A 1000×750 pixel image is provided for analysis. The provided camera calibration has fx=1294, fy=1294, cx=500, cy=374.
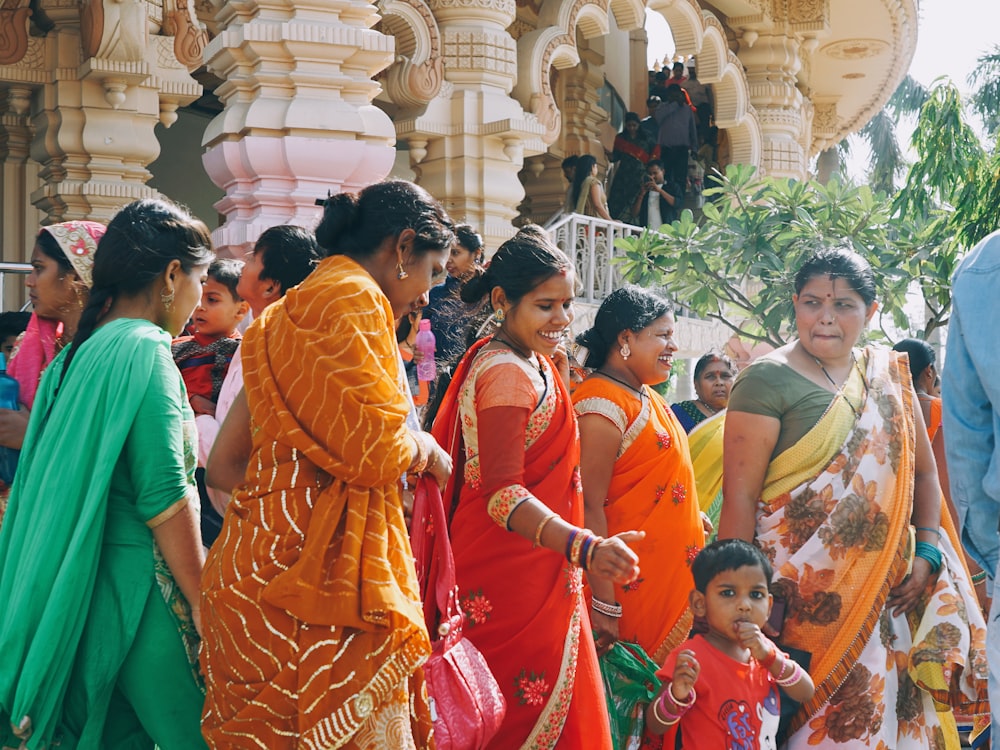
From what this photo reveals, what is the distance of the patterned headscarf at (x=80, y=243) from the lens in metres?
2.81

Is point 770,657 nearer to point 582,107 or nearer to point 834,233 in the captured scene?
point 834,233

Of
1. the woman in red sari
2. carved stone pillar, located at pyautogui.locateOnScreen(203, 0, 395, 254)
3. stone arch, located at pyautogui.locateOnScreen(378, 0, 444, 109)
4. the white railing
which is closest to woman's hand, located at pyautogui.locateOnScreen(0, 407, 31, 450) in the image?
the woman in red sari

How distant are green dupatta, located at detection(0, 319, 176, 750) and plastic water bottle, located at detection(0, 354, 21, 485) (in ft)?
2.64

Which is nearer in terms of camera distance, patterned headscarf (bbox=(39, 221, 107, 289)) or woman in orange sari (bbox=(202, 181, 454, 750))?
woman in orange sari (bbox=(202, 181, 454, 750))

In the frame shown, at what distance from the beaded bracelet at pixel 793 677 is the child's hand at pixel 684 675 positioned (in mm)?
212

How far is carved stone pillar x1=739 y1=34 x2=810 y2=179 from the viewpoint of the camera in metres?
11.6

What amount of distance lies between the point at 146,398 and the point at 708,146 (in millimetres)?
10614

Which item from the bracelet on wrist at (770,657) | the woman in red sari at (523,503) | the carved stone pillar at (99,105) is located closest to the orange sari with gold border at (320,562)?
the woman in red sari at (523,503)

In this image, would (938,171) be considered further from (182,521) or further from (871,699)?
(182,521)

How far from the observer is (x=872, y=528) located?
3.25 meters

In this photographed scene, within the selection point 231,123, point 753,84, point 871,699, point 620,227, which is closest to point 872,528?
point 871,699

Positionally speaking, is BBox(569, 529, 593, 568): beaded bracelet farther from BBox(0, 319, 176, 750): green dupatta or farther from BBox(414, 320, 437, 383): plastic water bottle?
BBox(414, 320, 437, 383): plastic water bottle

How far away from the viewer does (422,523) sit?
256cm

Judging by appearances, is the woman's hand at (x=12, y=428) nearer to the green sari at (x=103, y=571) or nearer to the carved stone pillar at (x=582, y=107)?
the green sari at (x=103, y=571)
